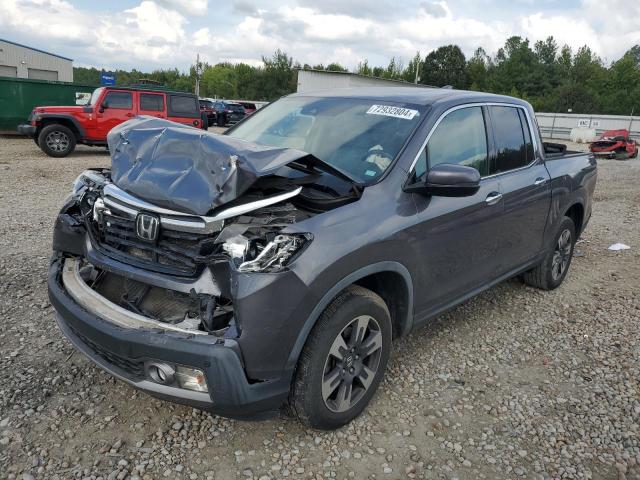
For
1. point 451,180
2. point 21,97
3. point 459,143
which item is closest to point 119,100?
point 21,97

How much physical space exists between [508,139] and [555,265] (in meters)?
1.65

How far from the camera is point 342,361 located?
8.83ft

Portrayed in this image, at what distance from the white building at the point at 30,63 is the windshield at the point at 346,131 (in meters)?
35.2

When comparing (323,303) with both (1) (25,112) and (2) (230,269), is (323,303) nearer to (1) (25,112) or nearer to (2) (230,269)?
(2) (230,269)

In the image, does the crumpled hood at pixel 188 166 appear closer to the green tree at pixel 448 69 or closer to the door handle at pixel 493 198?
the door handle at pixel 493 198

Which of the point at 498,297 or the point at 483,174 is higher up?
the point at 483,174

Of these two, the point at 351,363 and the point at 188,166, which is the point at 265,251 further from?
the point at 351,363

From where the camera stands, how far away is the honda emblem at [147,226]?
251cm

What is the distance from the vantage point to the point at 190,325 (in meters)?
2.37

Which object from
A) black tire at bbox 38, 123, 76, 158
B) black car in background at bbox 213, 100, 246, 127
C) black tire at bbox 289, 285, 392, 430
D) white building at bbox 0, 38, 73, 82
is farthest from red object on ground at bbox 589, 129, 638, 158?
white building at bbox 0, 38, 73, 82

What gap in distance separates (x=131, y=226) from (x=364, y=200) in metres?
1.22

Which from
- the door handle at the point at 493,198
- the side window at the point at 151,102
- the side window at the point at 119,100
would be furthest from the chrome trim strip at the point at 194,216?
the side window at the point at 151,102

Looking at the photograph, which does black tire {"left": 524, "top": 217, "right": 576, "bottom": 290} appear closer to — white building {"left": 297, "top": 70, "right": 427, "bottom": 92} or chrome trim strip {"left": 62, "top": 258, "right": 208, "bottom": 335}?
chrome trim strip {"left": 62, "top": 258, "right": 208, "bottom": 335}

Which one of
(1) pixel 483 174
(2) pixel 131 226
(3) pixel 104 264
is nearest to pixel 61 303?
(3) pixel 104 264
